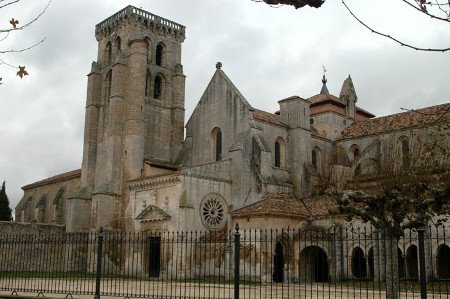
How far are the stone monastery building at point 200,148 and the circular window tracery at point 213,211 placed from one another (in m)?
0.07

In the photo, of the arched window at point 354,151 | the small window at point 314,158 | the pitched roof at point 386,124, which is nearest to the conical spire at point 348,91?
the pitched roof at point 386,124

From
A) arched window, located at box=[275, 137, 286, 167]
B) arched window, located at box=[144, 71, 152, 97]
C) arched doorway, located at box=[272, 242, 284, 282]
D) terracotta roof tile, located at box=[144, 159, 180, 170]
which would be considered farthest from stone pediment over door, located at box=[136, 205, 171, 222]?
arched window, located at box=[144, 71, 152, 97]

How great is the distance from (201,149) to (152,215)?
24.0 ft

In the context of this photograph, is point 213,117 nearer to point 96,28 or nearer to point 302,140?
point 302,140

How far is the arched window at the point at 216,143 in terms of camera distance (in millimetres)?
38250

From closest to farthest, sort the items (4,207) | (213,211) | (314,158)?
(213,211)
(314,158)
(4,207)

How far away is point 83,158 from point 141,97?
727cm

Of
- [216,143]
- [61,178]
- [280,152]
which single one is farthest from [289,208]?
[61,178]

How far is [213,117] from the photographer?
38.5 meters

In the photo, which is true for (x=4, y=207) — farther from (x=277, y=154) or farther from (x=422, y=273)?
(x=422, y=273)

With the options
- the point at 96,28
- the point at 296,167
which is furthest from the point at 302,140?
the point at 96,28

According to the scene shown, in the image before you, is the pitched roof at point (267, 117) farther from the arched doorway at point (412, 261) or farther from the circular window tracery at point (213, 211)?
the arched doorway at point (412, 261)

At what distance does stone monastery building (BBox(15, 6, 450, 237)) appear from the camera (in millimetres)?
33188

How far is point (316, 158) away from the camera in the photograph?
1592 inches
